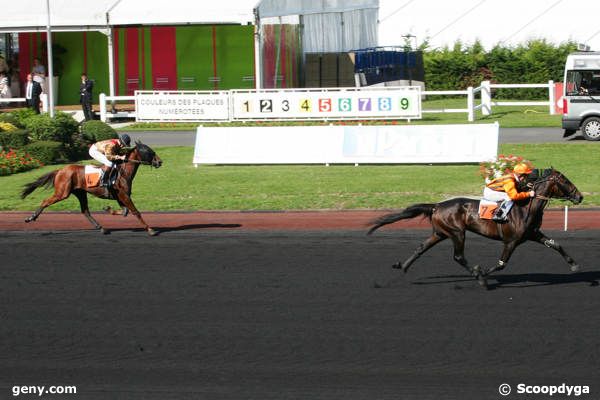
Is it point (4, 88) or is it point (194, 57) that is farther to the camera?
point (194, 57)

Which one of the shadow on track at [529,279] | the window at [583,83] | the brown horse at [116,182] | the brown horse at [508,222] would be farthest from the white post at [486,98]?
the brown horse at [508,222]

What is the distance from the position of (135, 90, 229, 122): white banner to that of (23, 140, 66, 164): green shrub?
868 cm

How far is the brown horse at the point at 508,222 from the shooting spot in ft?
40.5

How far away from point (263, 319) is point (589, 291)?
402 centimetres

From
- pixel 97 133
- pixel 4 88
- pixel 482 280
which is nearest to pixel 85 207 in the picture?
pixel 482 280

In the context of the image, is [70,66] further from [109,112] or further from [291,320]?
[291,320]

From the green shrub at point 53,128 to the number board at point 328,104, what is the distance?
7753 mm

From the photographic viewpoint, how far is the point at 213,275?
13969mm

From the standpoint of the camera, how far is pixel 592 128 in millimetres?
29125

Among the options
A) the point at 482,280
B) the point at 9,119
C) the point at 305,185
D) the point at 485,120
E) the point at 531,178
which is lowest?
the point at 482,280

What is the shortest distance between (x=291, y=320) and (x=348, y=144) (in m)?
14.2

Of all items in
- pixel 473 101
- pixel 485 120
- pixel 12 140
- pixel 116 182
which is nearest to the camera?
pixel 116 182

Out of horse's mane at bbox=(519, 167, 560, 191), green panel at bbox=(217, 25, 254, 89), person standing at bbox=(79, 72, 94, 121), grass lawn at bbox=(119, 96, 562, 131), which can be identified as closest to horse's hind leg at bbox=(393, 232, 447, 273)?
horse's mane at bbox=(519, 167, 560, 191)

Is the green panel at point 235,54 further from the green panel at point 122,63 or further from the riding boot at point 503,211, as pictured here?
the riding boot at point 503,211
